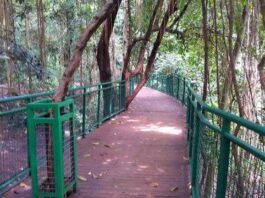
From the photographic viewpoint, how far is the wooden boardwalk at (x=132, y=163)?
4078 millimetres

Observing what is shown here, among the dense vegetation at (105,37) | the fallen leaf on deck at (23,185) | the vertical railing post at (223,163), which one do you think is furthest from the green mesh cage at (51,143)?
the dense vegetation at (105,37)

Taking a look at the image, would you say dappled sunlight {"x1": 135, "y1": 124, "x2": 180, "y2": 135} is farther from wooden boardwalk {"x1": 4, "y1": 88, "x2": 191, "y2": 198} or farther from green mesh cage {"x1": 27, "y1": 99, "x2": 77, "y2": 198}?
green mesh cage {"x1": 27, "y1": 99, "x2": 77, "y2": 198}

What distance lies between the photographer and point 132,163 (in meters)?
5.17

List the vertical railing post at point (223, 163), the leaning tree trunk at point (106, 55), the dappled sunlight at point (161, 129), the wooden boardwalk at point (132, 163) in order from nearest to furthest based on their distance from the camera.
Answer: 1. the vertical railing post at point (223, 163)
2. the wooden boardwalk at point (132, 163)
3. the dappled sunlight at point (161, 129)
4. the leaning tree trunk at point (106, 55)

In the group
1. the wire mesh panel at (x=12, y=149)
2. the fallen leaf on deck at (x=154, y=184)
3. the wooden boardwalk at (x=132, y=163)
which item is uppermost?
the wire mesh panel at (x=12, y=149)

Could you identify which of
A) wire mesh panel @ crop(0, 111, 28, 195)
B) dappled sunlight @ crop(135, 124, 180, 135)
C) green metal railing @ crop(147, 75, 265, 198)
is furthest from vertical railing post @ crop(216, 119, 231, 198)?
dappled sunlight @ crop(135, 124, 180, 135)

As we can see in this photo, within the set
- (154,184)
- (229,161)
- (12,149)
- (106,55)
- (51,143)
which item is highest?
(106,55)

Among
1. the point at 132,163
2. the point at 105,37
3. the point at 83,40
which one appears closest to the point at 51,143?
the point at 83,40

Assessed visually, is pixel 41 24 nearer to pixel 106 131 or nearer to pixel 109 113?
pixel 106 131

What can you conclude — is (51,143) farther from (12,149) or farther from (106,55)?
(106,55)

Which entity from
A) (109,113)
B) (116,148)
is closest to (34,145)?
(116,148)

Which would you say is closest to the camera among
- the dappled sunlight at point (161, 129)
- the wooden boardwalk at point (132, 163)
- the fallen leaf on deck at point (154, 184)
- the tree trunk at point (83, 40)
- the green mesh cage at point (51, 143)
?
the green mesh cage at point (51, 143)

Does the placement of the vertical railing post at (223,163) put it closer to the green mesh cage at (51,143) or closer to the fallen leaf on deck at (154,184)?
the green mesh cage at (51,143)

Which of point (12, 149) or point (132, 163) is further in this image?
point (132, 163)
